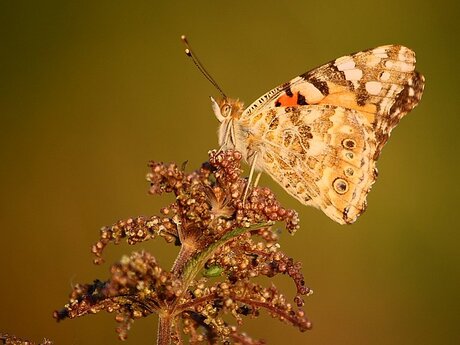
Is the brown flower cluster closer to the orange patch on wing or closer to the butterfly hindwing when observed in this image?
the butterfly hindwing

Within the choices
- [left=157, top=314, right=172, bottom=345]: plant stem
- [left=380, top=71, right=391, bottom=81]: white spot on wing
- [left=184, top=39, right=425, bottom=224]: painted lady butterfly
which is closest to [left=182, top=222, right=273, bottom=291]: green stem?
[left=157, top=314, right=172, bottom=345]: plant stem

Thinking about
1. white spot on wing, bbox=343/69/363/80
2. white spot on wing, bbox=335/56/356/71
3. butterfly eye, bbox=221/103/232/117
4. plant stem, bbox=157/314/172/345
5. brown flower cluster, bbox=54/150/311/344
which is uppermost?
white spot on wing, bbox=335/56/356/71

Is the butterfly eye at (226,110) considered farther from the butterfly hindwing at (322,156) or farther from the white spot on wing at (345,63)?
the white spot on wing at (345,63)

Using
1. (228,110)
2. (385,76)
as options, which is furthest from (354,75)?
(228,110)

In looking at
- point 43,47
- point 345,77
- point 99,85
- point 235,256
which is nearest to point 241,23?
point 99,85

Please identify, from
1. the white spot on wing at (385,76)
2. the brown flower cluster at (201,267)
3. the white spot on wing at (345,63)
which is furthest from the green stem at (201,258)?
the white spot on wing at (385,76)

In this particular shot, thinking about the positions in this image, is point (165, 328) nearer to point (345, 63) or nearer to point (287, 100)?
point (287, 100)

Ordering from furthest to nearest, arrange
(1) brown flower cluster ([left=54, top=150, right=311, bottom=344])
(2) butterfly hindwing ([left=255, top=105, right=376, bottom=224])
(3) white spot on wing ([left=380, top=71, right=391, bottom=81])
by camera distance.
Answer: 1. (3) white spot on wing ([left=380, top=71, right=391, bottom=81])
2. (2) butterfly hindwing ([left=255, top=105, right=376, bottom=224])
3. (1) brown flower cluster ([left=54, top=150, right=311, bottom=344])
